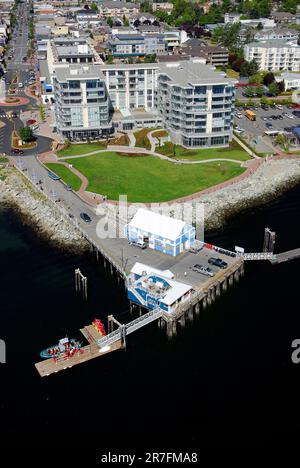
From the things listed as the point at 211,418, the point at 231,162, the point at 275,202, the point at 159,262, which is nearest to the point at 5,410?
the point at 211,418

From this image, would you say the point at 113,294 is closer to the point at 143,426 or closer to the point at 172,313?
the point at 172,313

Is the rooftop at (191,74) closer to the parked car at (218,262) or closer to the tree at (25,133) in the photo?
the tree at (25,133)

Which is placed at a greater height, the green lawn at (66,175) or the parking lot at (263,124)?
the parking lot at (263,124)

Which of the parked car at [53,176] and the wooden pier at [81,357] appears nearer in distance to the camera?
the wooden pier at [81,357]

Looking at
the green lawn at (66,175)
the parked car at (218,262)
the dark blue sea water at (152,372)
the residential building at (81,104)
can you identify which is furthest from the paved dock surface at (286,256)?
the residential building at (81,104)

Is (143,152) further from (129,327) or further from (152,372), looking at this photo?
(152,372)

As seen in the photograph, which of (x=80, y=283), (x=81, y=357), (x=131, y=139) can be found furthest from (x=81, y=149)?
(x=81, y=357)

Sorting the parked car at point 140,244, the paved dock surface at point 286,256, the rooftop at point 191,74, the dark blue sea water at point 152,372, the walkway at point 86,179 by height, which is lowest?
the dark blue sea water at point 152,372
